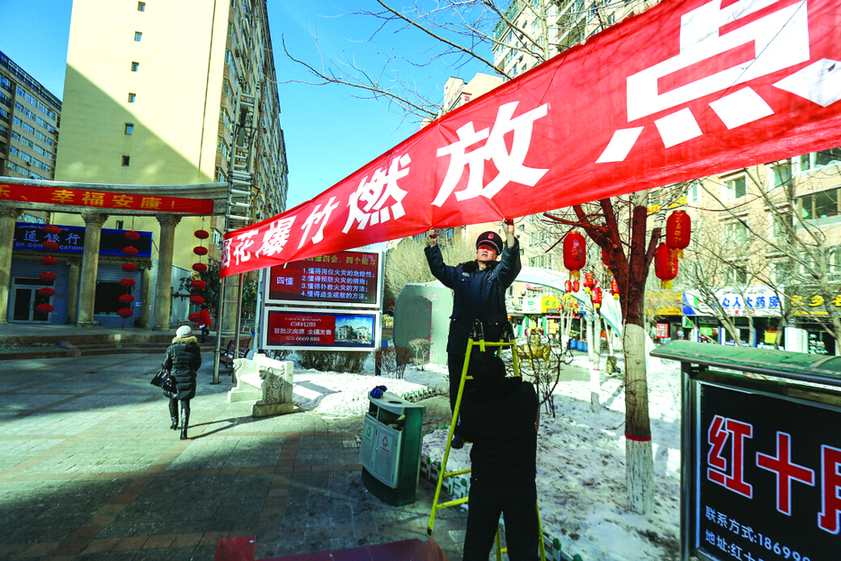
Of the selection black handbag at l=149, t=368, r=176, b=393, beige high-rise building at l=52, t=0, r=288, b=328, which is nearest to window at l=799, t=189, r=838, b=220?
black handbag at l=149, t=368, r=176, b=393

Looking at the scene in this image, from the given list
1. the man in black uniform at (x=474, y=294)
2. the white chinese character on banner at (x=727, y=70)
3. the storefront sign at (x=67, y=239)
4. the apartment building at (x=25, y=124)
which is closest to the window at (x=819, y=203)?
the man in black uniform at (x=474, y=294)

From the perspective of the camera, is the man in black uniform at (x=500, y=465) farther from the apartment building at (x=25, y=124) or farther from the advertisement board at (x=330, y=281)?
the apartment building at (x=25, y=124)

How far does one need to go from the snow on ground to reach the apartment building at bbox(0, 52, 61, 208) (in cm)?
6225

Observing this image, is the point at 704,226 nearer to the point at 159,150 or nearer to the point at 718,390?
the point at 718,390

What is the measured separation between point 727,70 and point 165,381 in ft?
25.4

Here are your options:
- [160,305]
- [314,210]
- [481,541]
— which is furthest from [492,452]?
[160,305]

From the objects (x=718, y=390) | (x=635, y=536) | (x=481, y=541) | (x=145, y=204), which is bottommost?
(x=635, y=536)

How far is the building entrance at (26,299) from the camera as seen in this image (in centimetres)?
2366

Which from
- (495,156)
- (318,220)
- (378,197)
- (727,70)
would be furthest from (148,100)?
(727,70)

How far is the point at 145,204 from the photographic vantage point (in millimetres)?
18312

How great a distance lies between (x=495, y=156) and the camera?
2525 millimetres

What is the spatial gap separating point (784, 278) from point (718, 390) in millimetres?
11831

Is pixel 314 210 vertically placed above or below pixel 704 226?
below

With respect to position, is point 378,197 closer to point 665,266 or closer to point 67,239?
point 665,266
